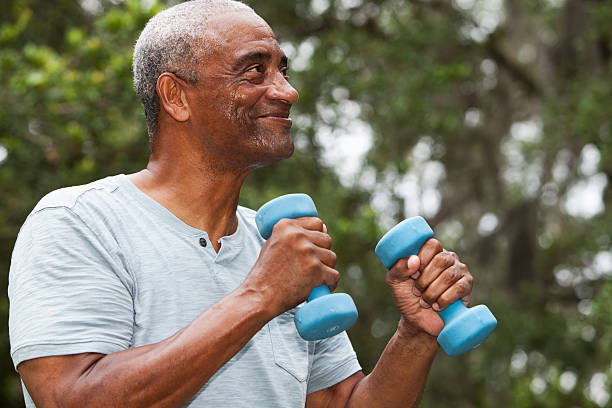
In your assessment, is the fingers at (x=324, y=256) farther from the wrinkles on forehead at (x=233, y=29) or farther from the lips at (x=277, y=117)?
the wrinkles on forehead at (x=233, y=29)

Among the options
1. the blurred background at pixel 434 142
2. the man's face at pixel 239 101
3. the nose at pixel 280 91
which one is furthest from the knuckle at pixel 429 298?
the blurred background at pixel 434 142

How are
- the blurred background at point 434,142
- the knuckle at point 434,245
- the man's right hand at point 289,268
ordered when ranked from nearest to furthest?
the man's right hand at point 289,268
the knuckle at point 434,245
the blurred background at point 434,142

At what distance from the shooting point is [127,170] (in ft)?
21.5

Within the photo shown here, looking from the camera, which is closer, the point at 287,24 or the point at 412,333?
the point at 412,333

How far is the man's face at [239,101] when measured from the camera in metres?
2.14

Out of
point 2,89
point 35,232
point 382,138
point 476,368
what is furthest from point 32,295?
point 476,368

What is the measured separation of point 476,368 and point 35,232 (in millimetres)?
9202

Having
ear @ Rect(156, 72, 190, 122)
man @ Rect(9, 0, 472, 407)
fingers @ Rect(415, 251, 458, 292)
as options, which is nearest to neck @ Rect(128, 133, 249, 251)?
man @ Rect(9, 0, 472, 407)

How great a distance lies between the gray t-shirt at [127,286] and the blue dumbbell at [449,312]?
0.35 m

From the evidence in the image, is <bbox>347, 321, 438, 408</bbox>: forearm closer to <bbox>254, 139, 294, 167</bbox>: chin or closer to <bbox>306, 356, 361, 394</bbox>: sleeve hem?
<bbox>306, 356, 361, 394</bbox>: sleeve hem

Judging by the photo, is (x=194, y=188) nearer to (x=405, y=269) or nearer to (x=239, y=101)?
(x=239, y=101)

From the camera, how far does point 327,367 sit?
2.33 metres

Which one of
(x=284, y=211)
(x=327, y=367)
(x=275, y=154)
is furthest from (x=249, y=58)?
(x=327, y=367)

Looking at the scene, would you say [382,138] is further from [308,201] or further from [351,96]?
[308,201]
